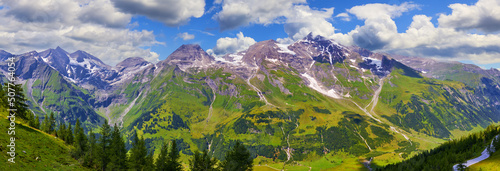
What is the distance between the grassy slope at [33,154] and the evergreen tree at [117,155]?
828cm

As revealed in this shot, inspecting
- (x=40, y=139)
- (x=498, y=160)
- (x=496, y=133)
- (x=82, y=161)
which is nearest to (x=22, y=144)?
(x=40, y=139)

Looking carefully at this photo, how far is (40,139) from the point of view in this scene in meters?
63.6

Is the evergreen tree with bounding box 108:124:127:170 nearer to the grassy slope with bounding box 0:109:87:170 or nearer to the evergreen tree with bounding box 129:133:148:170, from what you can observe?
the evergreen tree with bounding box 129:133:148:170

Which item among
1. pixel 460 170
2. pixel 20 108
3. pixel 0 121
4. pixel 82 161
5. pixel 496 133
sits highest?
pixel 20 108

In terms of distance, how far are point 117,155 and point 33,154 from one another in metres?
21.8

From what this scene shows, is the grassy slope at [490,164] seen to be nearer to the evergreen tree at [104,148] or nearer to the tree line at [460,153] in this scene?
the tree line at [460,153]

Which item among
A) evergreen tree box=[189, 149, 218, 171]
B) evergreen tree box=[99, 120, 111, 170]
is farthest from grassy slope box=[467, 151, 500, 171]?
evergreen tree box=[99, 120, 111, 170]

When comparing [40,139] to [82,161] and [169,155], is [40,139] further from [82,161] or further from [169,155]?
[169,155]

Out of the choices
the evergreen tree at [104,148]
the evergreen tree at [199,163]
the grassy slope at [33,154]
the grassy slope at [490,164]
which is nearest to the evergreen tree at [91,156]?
the evergreen tree at [104,148]

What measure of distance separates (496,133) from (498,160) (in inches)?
1169

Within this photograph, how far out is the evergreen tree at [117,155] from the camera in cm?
6963

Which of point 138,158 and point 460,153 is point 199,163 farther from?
point 460,153

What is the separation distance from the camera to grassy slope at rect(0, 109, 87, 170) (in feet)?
147

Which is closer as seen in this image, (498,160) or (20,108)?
(20,108)
